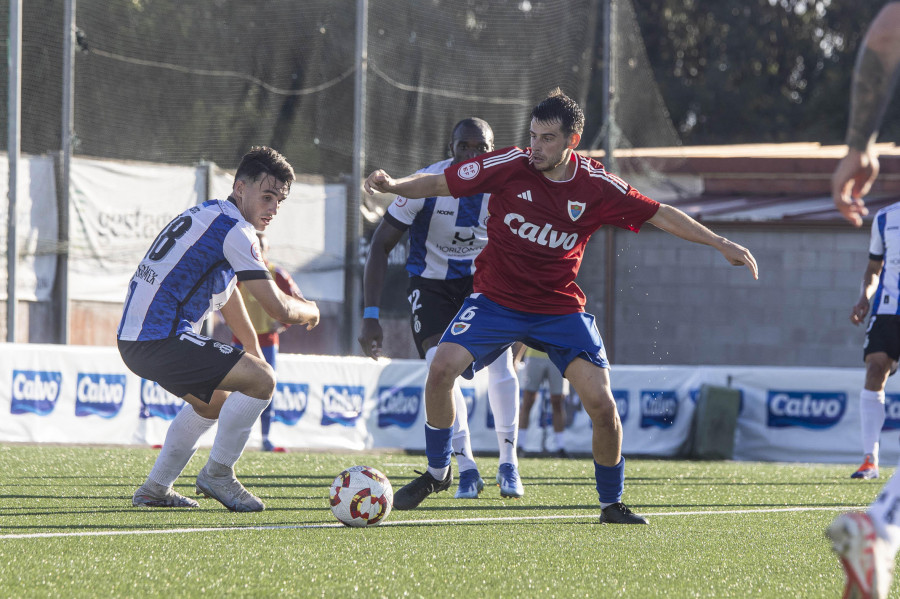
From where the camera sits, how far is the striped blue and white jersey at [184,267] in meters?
5.43

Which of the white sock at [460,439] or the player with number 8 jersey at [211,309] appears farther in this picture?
the white sock at [460,439]

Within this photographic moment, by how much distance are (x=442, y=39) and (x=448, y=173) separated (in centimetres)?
1129

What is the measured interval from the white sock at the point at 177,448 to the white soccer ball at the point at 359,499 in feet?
2.92

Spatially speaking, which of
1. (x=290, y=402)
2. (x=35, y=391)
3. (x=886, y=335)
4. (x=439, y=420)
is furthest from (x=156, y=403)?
(x=886, y=335)

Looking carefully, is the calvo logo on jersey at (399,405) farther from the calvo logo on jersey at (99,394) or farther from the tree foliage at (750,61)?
the tree foliage at (750,61)

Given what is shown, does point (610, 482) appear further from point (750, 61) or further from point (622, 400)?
point (750, 61)

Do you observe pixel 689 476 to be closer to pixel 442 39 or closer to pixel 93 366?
pixel 93 366

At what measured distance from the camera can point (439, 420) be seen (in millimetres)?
5805

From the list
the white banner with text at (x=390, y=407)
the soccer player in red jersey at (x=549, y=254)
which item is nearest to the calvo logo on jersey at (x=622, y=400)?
the white banner with text at (x=390, y=407)

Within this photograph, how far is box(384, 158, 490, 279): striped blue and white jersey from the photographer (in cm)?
695

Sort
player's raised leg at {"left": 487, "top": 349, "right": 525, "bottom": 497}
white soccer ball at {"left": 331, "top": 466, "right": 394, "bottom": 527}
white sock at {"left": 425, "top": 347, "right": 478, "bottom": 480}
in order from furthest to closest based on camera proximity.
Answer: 1. player's raised leg at {"left": 487, "top": 349, "right": 525, "bottom": 497}
2. white sock at {"left": 425, "top": 347, "right": 478, "bottom": 480}
3. white soccer ball at {"left": 331, "top": 466, "right": 394, "bottom": 527}

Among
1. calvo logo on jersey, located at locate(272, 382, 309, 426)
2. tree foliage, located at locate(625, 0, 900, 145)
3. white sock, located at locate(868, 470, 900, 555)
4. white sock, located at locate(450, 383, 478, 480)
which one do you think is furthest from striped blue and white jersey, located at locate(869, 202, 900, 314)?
tree foliage, located at locate(625, 0, 900, 145)

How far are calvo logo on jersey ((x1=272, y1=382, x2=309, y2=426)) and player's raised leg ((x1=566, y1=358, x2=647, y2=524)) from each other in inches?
267

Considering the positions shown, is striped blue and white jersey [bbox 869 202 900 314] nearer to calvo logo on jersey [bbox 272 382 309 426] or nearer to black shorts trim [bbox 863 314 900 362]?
black shorts trim [bbox 863 314 900 362]
